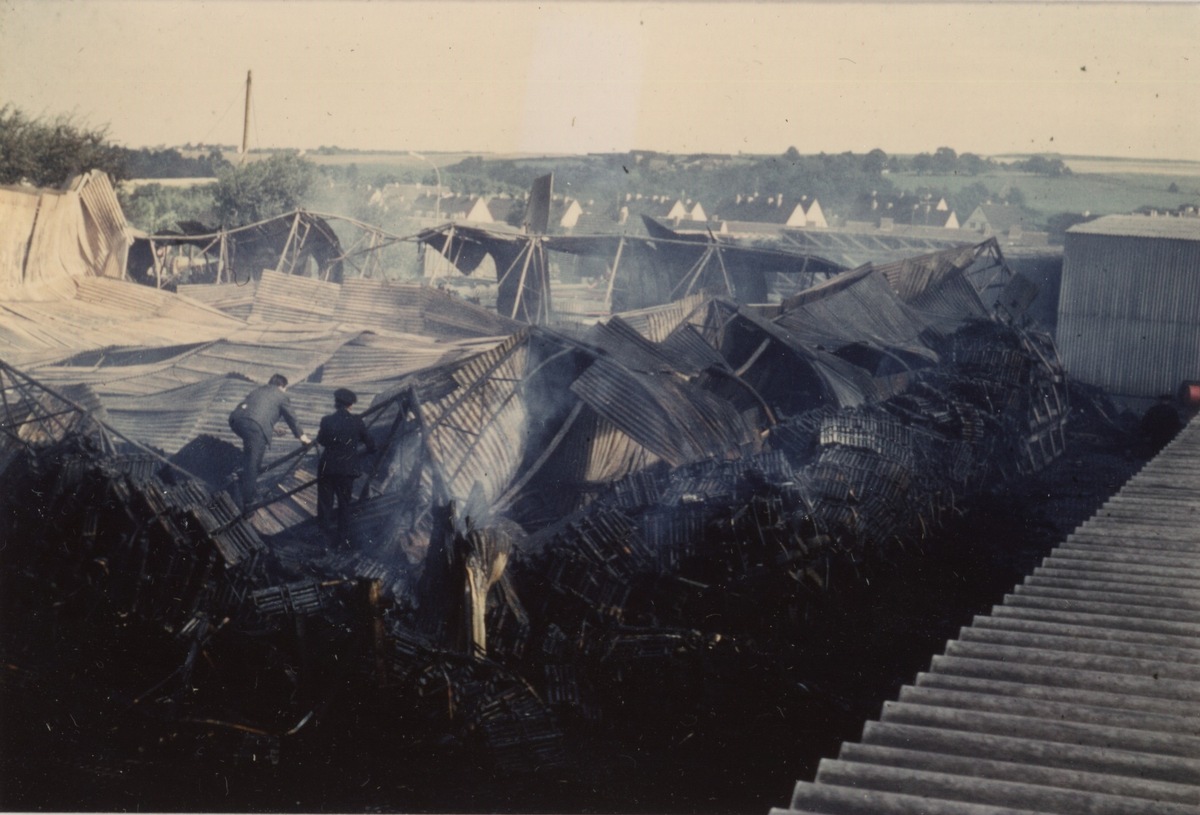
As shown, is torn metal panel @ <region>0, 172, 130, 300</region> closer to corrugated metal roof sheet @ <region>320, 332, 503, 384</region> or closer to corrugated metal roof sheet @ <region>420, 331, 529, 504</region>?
corrugated metal roof sheet @ <region>320, 332, 503, 384</region>

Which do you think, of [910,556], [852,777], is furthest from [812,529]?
[852,777]

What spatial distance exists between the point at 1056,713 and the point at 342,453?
288 inches

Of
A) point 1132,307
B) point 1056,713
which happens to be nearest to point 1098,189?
point 1132,307

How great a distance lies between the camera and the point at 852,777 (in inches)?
172

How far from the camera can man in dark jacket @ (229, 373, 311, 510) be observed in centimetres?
1140

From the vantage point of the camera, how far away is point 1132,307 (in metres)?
22.8

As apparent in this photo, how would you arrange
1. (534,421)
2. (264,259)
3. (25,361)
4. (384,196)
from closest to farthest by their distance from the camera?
(534,421) < (25,361) < (264,259) < (384,196)

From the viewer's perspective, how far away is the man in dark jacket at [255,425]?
37.4ft

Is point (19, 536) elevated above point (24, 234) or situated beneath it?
situated beneath

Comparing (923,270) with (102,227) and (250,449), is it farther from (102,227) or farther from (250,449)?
(102,227)

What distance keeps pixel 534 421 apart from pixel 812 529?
385cm

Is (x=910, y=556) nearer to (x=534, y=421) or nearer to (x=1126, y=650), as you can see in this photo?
(x=534, y=421)

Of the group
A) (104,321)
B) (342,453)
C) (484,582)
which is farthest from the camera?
(104,321)

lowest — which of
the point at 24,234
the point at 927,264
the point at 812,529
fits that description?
the point at 812,529
